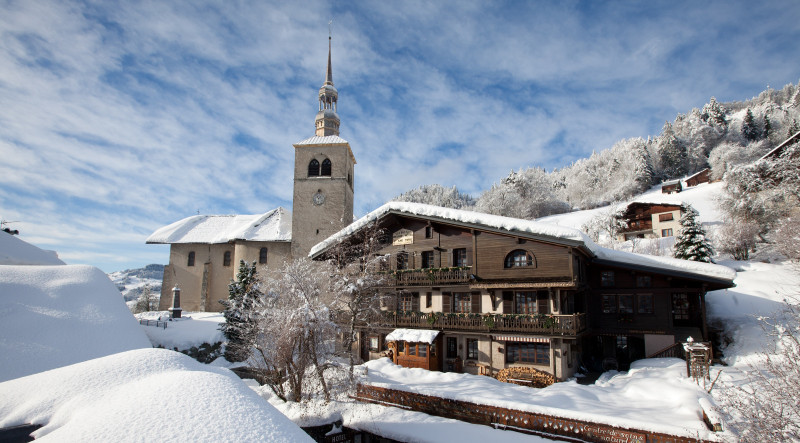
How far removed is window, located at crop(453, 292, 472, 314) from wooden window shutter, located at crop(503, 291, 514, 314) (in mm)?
2311

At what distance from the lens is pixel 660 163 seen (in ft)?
290

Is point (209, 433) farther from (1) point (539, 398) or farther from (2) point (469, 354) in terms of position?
(2) point (469, 354)

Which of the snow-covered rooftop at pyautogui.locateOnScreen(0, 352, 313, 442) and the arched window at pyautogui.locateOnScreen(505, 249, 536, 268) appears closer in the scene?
the snow-covered rooftop at pyautogui.locateOnScreen(0, 352, 313, 442)

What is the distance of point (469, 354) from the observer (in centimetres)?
2361

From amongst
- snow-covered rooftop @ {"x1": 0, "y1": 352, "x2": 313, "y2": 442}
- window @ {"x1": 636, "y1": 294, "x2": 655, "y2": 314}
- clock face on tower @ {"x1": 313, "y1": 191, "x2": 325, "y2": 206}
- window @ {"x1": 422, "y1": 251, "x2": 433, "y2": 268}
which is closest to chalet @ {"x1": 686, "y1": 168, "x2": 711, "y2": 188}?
window @ {"x1": 636, "y1": 294, "x2": 655, "y2": 314}

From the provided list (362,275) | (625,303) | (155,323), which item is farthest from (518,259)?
(155,323)

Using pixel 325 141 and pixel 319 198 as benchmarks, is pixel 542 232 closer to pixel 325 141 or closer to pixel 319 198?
pixel 319 198

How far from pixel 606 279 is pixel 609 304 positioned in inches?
61.3

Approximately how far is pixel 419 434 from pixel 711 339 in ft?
66.2

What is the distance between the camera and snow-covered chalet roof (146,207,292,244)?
143 ft

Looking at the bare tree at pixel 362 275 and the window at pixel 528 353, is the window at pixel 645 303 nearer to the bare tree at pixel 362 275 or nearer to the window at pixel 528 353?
the window at pixel 528 353

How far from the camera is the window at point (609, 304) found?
80.5 feet

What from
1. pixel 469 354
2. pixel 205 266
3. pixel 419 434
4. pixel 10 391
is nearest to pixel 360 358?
pixel 469 354

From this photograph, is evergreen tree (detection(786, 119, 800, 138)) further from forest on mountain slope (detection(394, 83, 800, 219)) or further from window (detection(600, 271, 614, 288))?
window (detection(600, 271, 614, 288))
